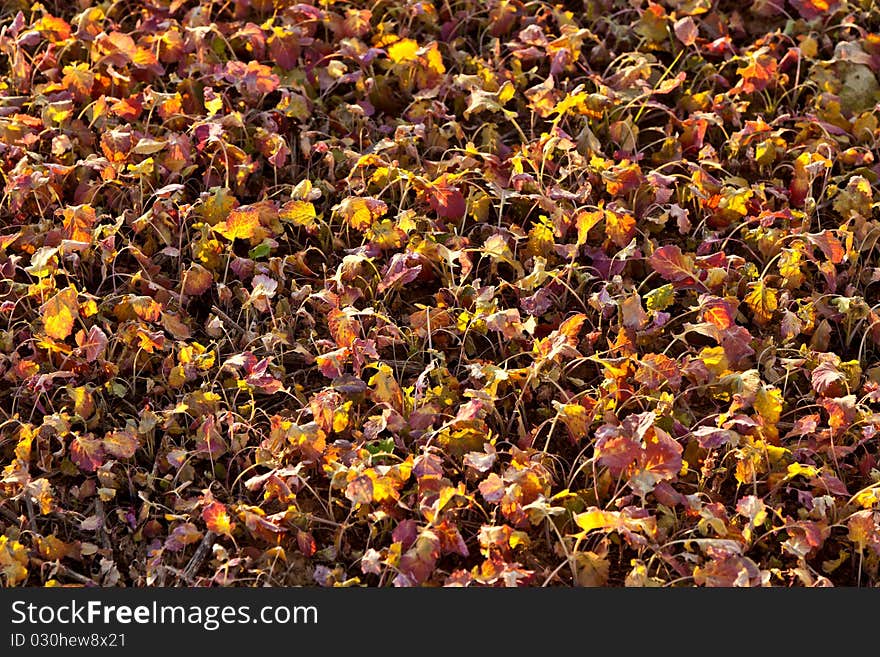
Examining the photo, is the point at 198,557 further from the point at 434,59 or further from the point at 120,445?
the point at 434,59

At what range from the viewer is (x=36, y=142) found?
3.31 m

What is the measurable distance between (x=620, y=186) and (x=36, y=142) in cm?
161

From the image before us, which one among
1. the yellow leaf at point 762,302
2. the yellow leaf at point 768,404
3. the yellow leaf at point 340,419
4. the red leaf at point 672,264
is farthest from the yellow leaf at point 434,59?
the yellow leaf at point 768,404

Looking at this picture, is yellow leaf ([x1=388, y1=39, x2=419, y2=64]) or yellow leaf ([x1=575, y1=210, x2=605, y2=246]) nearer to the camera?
yellow leaf ([x1=575, y1=210, x2=605, y2=246])

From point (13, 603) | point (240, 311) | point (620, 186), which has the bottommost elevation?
point (13, 603)

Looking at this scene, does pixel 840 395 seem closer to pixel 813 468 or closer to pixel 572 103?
pixel 813 468

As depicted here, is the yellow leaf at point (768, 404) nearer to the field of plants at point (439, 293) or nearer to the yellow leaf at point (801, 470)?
the field of plants at point (439, 293)

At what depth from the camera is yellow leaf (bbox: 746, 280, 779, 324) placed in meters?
2.93

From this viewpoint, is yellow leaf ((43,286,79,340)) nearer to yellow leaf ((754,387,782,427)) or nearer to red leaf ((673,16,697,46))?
yellow leaf ((754,387,782,427))

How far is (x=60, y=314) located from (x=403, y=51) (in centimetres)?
133

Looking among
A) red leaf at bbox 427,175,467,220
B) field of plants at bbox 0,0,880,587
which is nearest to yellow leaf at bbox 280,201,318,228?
field of plants at bbox 0,0,880,587

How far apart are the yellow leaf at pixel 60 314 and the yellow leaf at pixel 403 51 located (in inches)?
48.7

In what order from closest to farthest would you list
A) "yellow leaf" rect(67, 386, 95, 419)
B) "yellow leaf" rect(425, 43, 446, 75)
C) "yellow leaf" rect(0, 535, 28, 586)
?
"yellow leaf" rect(0, 535, 28, 586) < "yellow leaf" rect(67, 386, 95, 419) < "yellow leaf" rect(425, 43, 446, 75)

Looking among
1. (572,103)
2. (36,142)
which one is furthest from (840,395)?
(36,142)
